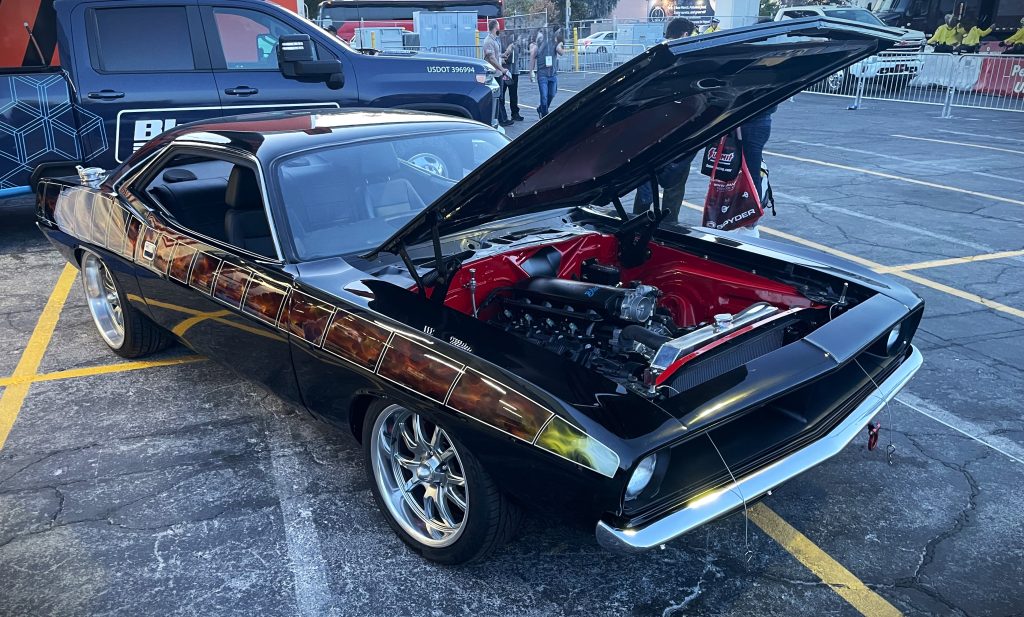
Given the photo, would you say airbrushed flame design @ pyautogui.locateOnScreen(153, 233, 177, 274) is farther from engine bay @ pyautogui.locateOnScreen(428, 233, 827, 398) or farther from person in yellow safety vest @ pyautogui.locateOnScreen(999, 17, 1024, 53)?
person in yellow safety vest @ pyautogui.locateOnScreen(999, 17, 1024, 53)

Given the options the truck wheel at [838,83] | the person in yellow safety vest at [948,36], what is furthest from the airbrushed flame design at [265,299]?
the person in yellow safety vest at [948,36]

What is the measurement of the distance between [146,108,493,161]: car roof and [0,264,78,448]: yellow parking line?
1.55m

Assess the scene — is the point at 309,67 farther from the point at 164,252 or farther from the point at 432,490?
the point at 432,490

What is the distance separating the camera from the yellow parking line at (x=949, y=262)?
19.7 ft

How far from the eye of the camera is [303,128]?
3.76 meters

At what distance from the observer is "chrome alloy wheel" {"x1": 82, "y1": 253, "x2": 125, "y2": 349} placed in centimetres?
470

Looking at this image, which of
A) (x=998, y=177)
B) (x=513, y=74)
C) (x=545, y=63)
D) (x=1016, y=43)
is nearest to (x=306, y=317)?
(x=998, y=177)

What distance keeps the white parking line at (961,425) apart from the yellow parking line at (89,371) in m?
3.94

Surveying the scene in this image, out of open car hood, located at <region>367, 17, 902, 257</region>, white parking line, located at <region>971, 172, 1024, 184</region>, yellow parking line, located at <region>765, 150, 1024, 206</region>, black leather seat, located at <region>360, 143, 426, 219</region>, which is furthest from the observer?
white parking line, located at <region>971, 172, 1024, 184</region>

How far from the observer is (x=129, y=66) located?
687 centimetres

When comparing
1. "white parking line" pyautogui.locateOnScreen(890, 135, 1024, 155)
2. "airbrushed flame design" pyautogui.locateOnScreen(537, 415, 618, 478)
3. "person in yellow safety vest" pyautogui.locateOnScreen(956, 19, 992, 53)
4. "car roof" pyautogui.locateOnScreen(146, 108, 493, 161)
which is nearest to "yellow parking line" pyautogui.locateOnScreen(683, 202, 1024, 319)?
"car roof" pyautogui.locateOnScreen(146, 108, 493, 161)

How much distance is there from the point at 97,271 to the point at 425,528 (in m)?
3.05

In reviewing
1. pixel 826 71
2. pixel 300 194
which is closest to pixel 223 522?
pixel 300 194

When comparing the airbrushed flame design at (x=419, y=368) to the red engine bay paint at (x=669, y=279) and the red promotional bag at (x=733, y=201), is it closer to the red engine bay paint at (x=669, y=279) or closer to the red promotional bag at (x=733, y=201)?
the red engine bay paint at (x=669, y=279)
